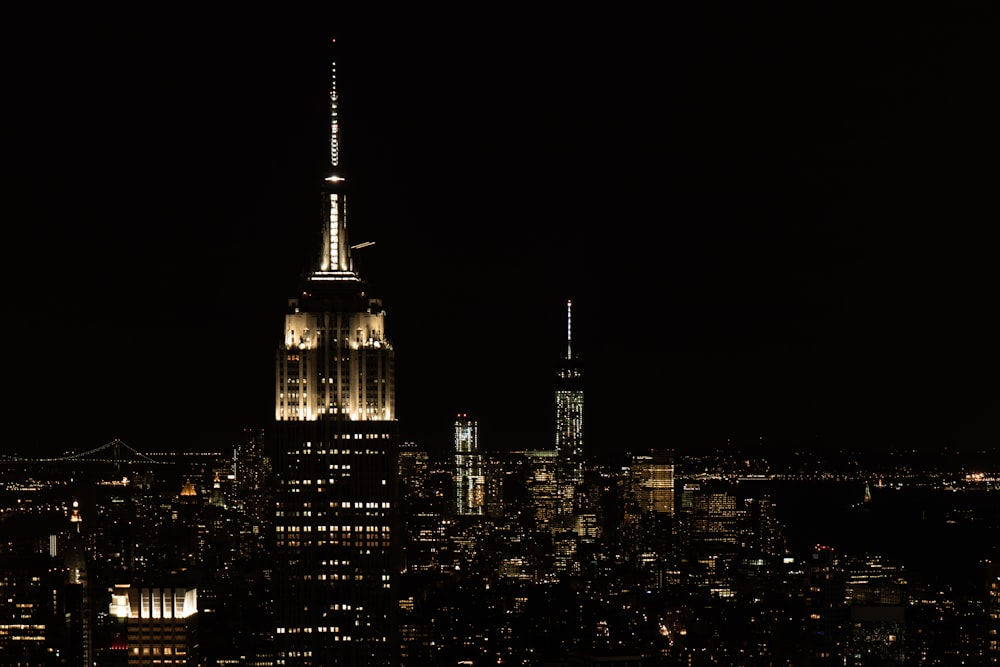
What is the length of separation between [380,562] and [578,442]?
15.5 meters

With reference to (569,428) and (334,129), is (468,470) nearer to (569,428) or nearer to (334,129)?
(569,428)

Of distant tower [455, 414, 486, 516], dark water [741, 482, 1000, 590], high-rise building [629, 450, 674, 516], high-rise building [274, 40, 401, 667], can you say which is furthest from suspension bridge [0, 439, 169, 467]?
dark water [741, 482, 1000, 590]

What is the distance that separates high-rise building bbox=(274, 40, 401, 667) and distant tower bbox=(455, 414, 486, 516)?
6021mm

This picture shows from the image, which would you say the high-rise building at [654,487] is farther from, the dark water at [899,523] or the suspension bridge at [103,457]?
the suspension bridge at [103,457]

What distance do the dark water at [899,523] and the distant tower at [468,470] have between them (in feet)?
22.1

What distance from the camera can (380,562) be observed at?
86.0ft

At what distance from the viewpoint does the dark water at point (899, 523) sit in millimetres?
40562

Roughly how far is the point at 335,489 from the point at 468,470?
14.1 meters

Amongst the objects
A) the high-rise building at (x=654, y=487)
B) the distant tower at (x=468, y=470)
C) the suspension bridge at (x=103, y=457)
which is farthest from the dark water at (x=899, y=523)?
the suspension bridge at (x=103, y=457)

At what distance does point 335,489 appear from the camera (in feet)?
85.9

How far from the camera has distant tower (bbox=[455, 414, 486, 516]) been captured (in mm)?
34569

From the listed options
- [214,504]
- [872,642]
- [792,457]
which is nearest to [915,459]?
[792,457]

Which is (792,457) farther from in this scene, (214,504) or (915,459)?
(214,504)

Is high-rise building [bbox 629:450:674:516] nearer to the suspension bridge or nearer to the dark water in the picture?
the dark water
